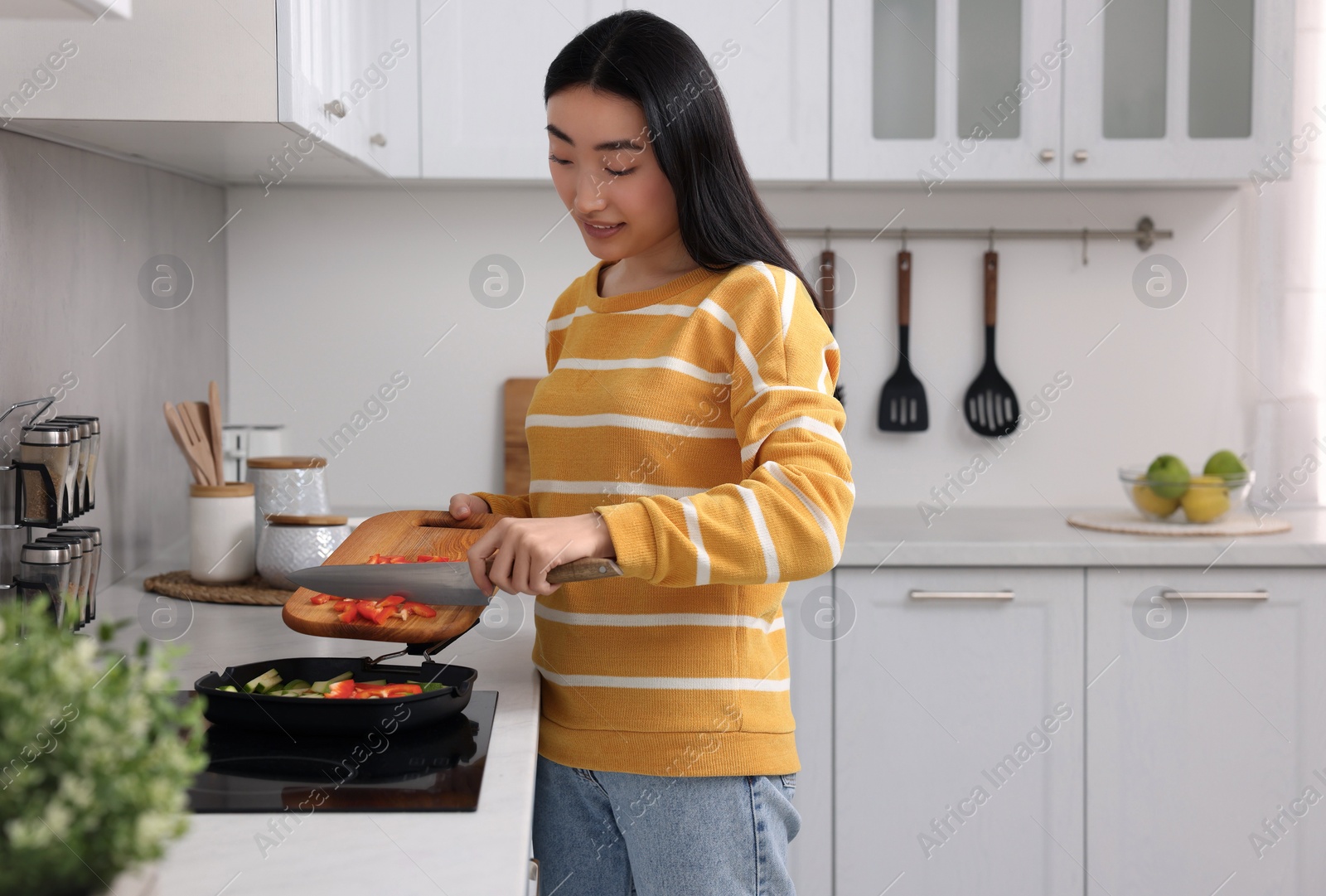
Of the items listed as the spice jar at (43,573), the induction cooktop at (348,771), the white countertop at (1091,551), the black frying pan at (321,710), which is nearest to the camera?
the induction cooktop at (348,771)

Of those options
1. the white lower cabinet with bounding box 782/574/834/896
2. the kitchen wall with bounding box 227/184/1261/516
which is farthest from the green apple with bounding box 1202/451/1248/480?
the white lower cabinet with bounding box 782/574/834/896

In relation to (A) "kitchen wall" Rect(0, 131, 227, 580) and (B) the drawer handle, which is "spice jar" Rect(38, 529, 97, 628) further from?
(B) the drawer handle

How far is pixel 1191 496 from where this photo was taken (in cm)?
198

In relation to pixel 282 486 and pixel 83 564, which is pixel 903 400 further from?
pixel 83 564

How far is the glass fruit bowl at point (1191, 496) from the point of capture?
197 centimetres

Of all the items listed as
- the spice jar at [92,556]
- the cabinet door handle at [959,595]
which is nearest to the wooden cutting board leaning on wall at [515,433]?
the cabinet door handle at [959,595]

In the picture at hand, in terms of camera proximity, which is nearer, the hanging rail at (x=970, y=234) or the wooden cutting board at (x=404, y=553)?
the wooden cutting board at (x=404, y=553)

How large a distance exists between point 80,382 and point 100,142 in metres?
0.32

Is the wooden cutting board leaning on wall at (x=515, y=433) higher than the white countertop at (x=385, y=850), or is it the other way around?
the wooden cutting board leaning on wall at (x=515, y=433)

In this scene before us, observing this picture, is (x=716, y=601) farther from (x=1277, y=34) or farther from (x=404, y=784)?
(x=1277, y=34)

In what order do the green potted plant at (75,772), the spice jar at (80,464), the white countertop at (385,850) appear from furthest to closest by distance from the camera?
1. the spice jar at (80,464)
2. the white countertop at (385,850)
3. the green potted plant at (75,772)

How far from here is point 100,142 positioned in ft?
4.90

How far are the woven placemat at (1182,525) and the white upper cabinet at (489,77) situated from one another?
116 centimetres

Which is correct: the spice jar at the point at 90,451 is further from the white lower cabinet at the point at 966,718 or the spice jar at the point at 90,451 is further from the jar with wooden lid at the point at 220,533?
the white lower cabinet at the point at 966,718
